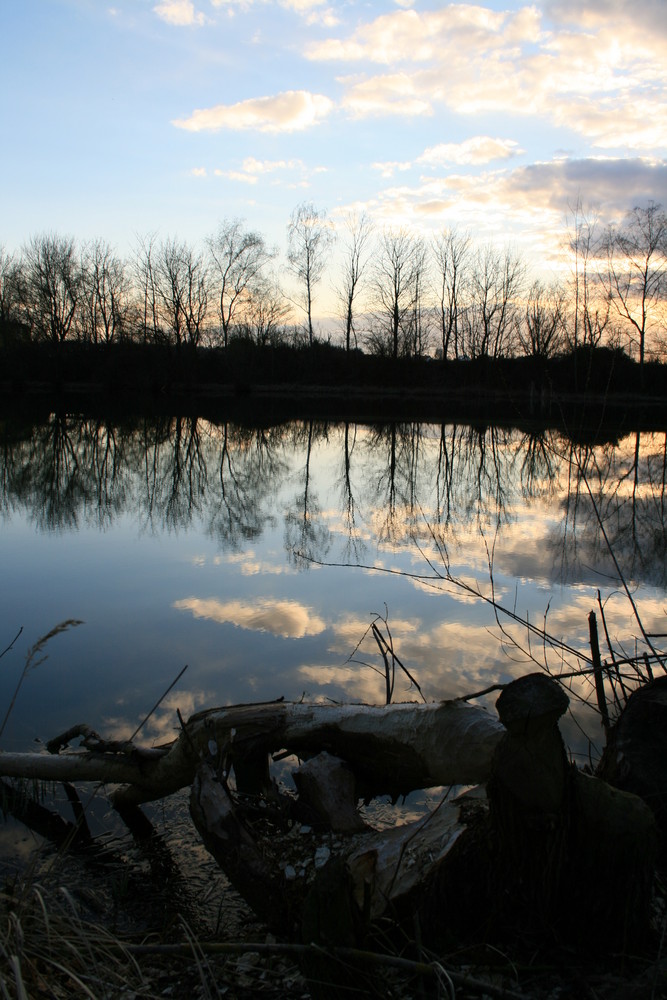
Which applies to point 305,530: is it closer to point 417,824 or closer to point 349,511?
point 349,511

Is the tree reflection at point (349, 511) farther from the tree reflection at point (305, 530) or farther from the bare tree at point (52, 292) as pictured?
the bare tree at point (52, 292)

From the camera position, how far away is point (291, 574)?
6.90 meters

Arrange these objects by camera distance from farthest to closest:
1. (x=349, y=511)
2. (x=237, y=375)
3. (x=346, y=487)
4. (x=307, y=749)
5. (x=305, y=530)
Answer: (x=237, y=375), (x=346, y=487), (x=349, y=511), (x=305, y=530), (x=307, y=749)

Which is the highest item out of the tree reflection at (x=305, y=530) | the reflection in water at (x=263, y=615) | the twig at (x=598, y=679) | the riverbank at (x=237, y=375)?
the riverbank at (x=237, y=375)

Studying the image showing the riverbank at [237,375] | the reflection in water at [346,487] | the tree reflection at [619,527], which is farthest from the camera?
the riverbank at [237,375]

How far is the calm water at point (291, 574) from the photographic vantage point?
4344 mm

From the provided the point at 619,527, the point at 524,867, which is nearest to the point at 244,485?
the point at 619,527

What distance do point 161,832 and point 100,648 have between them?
2.14m

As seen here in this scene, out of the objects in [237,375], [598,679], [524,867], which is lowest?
[524,867]

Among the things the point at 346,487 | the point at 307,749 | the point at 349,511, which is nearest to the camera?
the point at 307,749

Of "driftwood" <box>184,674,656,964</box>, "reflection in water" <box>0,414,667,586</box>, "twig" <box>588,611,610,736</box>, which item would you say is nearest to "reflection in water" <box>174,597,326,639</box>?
"reflection in water" <box>0,414,667,586</box>

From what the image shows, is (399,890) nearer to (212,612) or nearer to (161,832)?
(161,832)

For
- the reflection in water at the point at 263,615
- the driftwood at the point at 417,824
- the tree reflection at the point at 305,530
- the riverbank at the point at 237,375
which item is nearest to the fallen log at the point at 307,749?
the driftwood at the point at 417,824

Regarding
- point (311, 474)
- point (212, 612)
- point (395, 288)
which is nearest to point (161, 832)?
point (212, 612)
